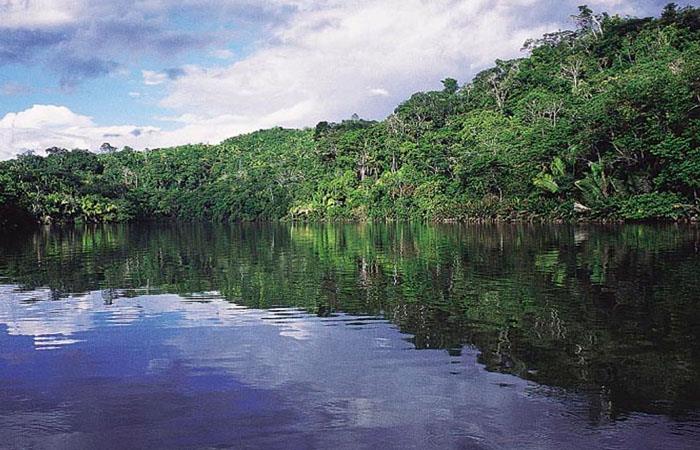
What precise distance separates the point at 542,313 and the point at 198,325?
650cm

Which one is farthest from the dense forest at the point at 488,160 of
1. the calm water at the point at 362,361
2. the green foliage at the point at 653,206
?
the calm water at the point at 362,361

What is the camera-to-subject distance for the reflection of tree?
330 inches

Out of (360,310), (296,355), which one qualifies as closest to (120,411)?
(296,355)

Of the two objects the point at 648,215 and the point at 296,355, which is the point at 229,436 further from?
the point at 648,215

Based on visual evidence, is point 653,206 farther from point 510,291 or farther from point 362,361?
point 362,361

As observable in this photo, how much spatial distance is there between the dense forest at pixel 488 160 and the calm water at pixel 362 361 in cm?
2942

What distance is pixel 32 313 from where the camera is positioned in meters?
14.0

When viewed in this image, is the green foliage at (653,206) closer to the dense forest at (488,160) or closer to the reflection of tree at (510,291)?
the dense forest at (488,160)

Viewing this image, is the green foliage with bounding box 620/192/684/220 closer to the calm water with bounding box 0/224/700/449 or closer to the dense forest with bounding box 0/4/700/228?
the dense forest with bounding box 0/4/700/228

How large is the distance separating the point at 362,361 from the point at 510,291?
6.81 m

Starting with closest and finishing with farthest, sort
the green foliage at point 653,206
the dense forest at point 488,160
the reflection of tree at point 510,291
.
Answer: the reflection of tree at point 510,291 → the green foliage at point 653,206 → the dense forest at point 488,160

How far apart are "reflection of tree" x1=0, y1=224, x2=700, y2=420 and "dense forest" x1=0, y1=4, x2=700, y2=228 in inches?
655

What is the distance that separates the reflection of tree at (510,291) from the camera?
8375mm

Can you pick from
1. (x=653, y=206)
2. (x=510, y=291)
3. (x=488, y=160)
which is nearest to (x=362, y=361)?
(x=510, y=291)
